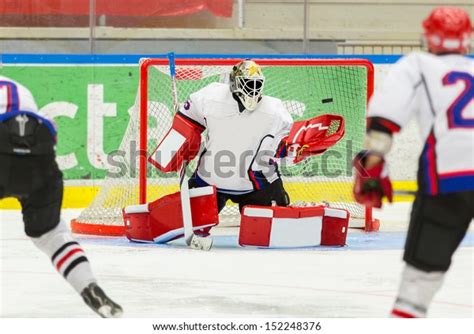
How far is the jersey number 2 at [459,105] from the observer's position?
3.47 metres

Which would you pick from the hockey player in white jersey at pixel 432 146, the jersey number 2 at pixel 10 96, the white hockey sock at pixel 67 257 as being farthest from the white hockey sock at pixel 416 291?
the jersey number 2 at pixel 10 96

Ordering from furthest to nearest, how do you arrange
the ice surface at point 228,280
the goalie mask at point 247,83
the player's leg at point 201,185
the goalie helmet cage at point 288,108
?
the goalie helmet cage at point 288,108 < the player's leg at point 201,185 < the goalie mask at point 247,83 < the ice surface at point 228,280

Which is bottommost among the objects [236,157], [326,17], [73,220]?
[73,220]

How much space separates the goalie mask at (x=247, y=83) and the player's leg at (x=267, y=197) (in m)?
0.42

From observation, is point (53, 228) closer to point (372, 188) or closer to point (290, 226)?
point (372, 188)

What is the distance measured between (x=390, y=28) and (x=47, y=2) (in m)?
2.16

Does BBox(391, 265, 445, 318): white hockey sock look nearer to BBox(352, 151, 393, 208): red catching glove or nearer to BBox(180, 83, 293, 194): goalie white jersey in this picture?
BBox(352, 151, 393, 208): red catching glove

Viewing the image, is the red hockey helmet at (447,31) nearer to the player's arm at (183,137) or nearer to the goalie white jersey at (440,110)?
the goalie white jersey at (440,110)

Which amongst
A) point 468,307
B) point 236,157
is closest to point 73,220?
point 236,157

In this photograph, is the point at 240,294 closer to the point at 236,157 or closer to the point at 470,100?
the point at 236,157

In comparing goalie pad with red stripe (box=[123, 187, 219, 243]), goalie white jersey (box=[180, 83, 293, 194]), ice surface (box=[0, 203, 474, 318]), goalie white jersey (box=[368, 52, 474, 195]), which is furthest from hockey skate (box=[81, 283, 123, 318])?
goalie white jersey (box=[180, 83, 293, 194])

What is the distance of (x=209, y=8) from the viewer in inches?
334

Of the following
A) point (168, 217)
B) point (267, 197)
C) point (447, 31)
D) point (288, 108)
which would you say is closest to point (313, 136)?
point (267, 197)

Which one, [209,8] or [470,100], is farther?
[209,8]
